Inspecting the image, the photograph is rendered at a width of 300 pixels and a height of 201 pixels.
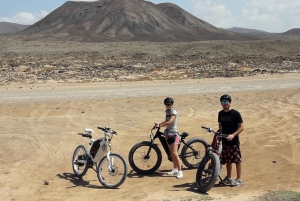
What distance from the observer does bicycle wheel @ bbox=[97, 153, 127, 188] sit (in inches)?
293

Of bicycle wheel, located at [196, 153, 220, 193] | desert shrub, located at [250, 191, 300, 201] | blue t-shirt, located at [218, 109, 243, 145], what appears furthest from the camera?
blue t-shirt, located at [218, 109, 243, 145]

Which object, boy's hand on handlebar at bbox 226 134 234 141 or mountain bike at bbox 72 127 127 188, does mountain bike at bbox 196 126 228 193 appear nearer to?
boy's hand on handlebar at bbox 226 134 234 141

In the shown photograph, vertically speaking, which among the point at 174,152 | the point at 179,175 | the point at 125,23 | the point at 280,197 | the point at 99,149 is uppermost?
the point at 125,23

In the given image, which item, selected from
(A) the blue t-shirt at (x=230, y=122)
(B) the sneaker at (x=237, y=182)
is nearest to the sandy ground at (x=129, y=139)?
(B) the sneaker at (x=237, y=182)

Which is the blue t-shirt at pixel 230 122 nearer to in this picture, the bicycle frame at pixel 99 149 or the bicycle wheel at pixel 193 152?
the bicycle wheel at pixel 193 152

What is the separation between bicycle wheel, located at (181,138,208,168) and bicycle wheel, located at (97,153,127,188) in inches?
69.8

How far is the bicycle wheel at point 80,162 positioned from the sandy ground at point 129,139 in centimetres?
18

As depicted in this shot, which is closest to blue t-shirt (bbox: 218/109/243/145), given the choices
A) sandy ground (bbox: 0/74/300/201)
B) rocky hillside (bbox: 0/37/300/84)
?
sandy ground (bbox: 0/74/300/201)

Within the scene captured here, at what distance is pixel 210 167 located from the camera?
7242mm

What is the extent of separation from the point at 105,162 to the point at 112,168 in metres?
0.19

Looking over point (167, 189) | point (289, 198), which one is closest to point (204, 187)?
point (167, 189)

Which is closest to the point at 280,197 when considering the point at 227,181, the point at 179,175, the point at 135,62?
the point at 227,181

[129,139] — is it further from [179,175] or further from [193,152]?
[179,175]

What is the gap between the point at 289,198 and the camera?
5.98 m
